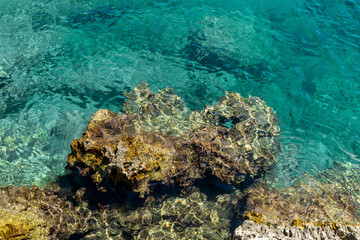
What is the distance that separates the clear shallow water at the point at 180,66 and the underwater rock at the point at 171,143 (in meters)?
0.68

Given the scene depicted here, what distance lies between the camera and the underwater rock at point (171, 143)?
14.9 feet

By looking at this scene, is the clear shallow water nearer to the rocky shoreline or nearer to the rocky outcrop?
the rocky shoreline

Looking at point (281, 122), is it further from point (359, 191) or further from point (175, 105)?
point (175, 105)

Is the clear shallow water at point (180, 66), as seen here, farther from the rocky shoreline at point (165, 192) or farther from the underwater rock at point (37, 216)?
the underwater rock at point (37, 216)

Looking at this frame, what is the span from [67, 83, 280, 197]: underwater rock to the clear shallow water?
681 millimetres

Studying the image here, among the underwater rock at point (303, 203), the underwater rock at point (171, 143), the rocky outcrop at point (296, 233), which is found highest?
the rocky outcrop at point (296, 233)

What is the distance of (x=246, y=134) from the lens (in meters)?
6.21

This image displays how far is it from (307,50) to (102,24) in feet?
22.9

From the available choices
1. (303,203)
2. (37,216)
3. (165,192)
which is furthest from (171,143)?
(303,203)

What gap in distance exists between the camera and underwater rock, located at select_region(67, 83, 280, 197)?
14.9 ft

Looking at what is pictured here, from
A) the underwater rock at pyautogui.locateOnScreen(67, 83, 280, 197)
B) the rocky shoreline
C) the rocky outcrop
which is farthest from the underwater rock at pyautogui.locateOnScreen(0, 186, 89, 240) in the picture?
the rocky outcrop

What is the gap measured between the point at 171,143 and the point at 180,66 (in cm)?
375

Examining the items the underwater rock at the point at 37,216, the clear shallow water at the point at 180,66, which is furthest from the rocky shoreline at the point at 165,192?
the clear shallow water at the point at 180,66

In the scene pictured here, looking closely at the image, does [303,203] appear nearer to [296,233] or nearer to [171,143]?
[296,233]
